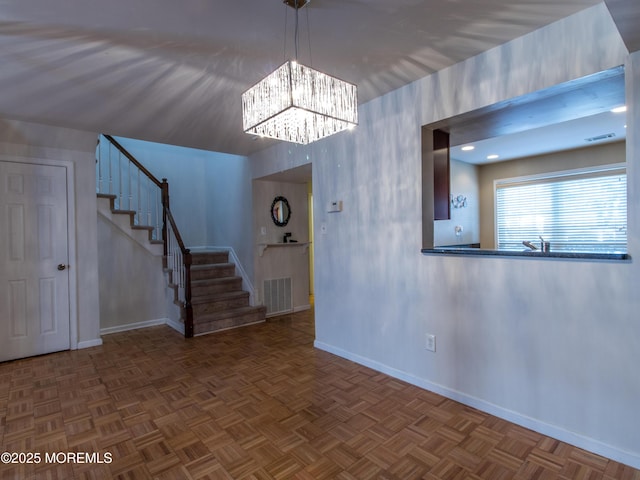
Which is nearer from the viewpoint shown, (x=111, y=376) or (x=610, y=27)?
Result: (x=610, y=27)

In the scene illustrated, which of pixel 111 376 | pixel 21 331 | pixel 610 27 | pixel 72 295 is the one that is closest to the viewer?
pixel 610 27

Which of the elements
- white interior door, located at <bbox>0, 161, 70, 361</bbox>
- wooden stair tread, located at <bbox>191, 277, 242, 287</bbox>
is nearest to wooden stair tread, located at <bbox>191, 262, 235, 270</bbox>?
wooden stair tread, located at <bbox>191, 277, 242, 287</bbox>

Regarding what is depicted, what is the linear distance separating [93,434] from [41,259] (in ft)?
7.68

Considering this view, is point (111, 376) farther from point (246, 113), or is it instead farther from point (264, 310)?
point (246, 113)

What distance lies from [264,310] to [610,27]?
435 centimetres

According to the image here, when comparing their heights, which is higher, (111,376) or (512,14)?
(512,14)

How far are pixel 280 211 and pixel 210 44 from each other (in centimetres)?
320

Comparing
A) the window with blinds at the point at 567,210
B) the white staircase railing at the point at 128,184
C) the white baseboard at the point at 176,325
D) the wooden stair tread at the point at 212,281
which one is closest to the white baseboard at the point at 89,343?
the white baseboard at the point at 176,325

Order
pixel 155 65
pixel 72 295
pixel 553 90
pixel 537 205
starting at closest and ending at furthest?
pixel 553 90, pixel 155 65, pixel 72 295, pixel 537 205

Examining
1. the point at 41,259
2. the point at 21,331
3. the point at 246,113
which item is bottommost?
the point at 21,331

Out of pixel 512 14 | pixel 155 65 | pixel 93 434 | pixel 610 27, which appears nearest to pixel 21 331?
pixel 93 434

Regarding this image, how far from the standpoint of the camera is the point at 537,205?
15.5 ft

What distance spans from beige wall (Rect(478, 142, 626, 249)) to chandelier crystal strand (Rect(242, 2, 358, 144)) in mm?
3928

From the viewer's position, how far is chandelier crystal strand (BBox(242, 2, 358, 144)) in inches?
64.9
